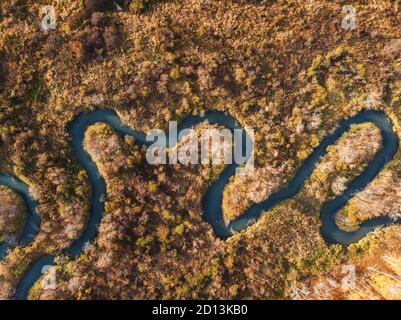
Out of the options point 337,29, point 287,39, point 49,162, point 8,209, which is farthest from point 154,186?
point 337,29

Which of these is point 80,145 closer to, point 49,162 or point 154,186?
point 49,162

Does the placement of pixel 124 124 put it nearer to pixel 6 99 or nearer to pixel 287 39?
pixel 6 99

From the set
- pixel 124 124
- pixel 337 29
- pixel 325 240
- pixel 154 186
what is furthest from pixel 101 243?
pixel 337 29

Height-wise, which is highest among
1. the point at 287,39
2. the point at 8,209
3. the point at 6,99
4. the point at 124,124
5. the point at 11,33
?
the point at 11,33

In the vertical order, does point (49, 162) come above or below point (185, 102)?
below

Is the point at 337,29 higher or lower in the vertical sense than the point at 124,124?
higher

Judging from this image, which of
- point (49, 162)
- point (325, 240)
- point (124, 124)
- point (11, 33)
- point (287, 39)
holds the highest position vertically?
point (11, 33)
